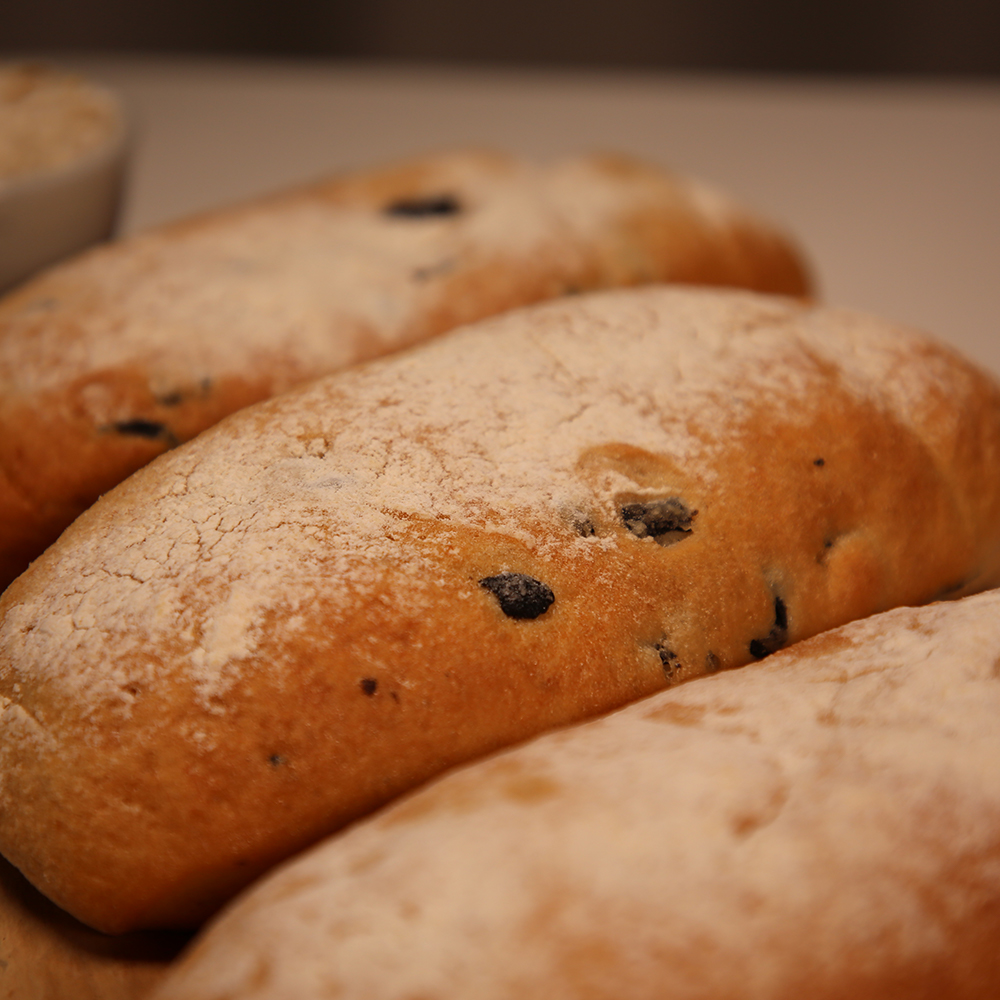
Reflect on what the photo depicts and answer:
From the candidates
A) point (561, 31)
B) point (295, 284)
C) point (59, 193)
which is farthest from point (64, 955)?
point (561, 31)

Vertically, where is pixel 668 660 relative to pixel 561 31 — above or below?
below

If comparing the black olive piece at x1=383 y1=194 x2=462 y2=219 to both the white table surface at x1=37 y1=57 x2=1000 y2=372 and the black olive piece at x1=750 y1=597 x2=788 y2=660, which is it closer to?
the white table surface at x1=37 y1=57 x2=1000 y2=372

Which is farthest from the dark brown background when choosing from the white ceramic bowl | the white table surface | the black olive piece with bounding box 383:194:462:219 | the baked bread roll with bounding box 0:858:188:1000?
the baked bread roll with bounding box 0:858:188:1000

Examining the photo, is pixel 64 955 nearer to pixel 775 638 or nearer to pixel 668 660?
pixel 668 660

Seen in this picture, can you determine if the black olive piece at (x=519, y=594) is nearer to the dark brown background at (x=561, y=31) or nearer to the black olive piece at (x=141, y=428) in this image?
the black olive piece at (x=141, y=428)

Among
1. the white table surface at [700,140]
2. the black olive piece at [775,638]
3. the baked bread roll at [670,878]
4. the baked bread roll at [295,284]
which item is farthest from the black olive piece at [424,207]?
the baked bread roll at [670,878]

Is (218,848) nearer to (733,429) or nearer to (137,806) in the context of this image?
(137,806)
